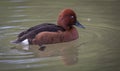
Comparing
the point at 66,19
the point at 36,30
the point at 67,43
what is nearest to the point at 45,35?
the point at 36,30

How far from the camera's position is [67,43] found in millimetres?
8414

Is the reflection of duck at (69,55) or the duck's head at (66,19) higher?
the duck's head at (66,19)

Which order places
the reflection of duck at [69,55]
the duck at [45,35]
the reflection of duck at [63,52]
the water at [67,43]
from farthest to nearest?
the duck at [45,35] < the reflection of duck at [63,52] < the reflection of duck at [69,55] < the water at [67,43]

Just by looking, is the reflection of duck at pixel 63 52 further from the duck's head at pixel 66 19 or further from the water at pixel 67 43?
the duck's head at pixel 66 19

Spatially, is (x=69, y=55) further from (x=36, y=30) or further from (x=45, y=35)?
(x=36, y=30)

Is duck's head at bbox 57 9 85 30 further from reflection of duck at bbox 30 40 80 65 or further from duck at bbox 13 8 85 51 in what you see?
reflection of duck at bbox 30 40 80 65

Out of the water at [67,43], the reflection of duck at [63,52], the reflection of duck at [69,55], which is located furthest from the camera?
the reflection of duck at [63,52]

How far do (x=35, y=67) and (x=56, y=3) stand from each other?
5414mm

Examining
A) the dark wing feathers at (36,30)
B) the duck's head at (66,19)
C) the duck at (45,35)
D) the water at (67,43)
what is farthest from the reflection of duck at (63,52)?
the duck's head at (66,19)

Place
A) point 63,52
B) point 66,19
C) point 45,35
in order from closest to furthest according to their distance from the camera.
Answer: point 63,52 < point 45,35 < point 66,19

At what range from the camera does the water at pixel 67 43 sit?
712cm

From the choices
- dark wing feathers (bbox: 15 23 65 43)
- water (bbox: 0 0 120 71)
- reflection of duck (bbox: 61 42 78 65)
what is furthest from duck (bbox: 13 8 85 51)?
reflection of duck (bbox: 61 42 78 65)

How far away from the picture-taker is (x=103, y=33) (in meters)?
8.98

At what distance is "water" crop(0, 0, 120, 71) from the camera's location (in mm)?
7117
